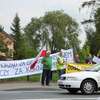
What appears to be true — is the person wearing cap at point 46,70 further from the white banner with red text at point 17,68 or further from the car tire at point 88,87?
the car tire at point 88,87

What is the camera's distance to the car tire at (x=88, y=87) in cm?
2038

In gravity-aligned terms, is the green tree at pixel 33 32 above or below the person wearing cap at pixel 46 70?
above

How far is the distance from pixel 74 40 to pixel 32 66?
111m

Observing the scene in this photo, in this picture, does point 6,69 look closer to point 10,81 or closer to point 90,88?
point 10,81

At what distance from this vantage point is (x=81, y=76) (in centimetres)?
2031

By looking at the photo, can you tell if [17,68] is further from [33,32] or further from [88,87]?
[33,32]

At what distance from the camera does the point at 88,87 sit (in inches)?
802

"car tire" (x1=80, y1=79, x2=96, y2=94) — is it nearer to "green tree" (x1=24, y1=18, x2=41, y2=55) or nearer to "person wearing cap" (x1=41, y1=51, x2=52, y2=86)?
"person wearing cap" (x1=41, y1=51, x2=52, y2=86)

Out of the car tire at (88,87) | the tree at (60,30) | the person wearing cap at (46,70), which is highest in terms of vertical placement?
the tree at (60,30)

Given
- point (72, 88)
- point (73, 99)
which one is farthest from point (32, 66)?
point (73, 99)

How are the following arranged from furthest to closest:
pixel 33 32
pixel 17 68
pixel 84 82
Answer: pixel 33 32
pixel 17 68
pixel 84 82

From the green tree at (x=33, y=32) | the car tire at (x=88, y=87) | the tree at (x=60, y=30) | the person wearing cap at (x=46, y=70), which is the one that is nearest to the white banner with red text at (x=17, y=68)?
the person wearing cap at (x=46, y=70)

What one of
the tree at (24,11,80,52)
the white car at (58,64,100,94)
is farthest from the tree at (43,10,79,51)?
the white car at (58,64,100,94)

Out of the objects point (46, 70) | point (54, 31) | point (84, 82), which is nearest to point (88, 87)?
point (84, 82)
